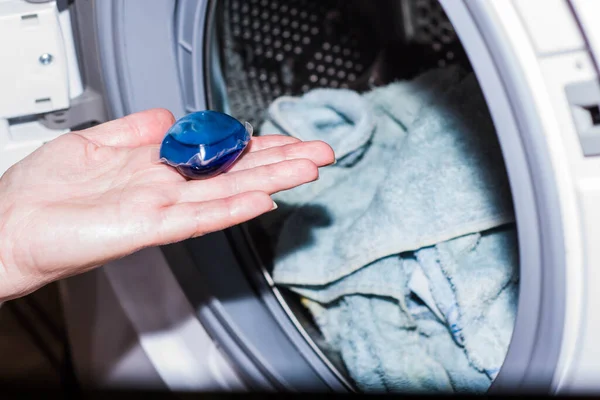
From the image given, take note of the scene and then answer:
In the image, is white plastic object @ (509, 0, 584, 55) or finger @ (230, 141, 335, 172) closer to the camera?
white plastic object @ (509, 0, 584, 55)

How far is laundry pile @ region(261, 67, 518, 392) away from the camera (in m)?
0.67

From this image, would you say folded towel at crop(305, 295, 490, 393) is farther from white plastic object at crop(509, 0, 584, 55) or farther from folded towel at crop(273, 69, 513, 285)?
white plastic object at crop(509, 0, 584, 55)

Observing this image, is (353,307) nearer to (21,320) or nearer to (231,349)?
(231,349)

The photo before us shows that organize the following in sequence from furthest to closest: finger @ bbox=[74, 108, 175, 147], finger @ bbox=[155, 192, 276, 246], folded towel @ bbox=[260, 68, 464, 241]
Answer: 1. folded towel @ bbox=[260, 68, 464, 241]
2. finger @ bbox=[74, 108, 175, 147]
3. finger @ bbox=[155, 192, 276, 246]

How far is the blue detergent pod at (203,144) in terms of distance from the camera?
0.61 meters

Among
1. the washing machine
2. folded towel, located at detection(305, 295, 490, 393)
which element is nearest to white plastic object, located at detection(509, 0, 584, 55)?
the washing machine

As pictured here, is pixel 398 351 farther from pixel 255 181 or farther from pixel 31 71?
pixel 31 71

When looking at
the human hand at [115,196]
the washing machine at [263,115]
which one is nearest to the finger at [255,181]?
the human hand at [115,196]

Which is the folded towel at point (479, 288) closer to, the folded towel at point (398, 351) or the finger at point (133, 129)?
the folded towel at point (398, 351)

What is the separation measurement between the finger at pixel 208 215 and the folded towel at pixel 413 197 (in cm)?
19

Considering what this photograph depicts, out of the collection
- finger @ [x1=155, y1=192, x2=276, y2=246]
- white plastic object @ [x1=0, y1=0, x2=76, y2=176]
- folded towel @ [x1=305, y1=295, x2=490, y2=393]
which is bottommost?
folded towel @ [x1=305, y1=295, x2=490, y2=393]

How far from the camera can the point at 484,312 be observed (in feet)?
2.19

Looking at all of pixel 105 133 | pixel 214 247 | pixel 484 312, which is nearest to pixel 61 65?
pixel 105 133

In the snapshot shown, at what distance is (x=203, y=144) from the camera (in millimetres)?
611
